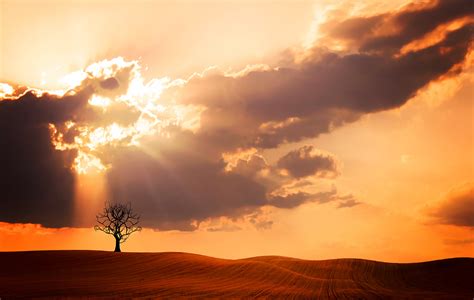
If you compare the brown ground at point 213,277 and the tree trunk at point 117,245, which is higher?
the tree trunk at point 117,245

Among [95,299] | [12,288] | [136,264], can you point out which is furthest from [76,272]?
[95,299]

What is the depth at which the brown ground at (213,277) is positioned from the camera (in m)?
43.5

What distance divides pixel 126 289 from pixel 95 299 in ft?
26.1

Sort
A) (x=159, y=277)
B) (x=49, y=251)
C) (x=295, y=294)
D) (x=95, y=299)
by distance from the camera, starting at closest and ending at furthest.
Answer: (x=95, y=299)
(x=295, y=294)
(x=159, y=277)
(x=49, y=251)

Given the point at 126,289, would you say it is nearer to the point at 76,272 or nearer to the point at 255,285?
the point at 255,285

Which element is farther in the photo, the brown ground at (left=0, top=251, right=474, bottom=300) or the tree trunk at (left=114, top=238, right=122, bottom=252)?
the tree trunk at (left=114, top=238, right=122, bottom=252)

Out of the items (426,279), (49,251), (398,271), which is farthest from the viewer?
(49,251)

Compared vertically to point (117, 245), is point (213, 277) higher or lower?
lower

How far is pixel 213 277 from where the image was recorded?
57875 millimetres

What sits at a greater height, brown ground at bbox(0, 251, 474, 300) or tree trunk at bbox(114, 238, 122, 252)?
tree trunk at bbox(114, 238, 122, 252)

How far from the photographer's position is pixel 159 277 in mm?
56000

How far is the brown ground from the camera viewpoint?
43.5m

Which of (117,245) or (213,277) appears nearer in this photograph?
(213,277)

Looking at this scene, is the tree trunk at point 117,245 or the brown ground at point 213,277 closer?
the brown ground at point 213,277
